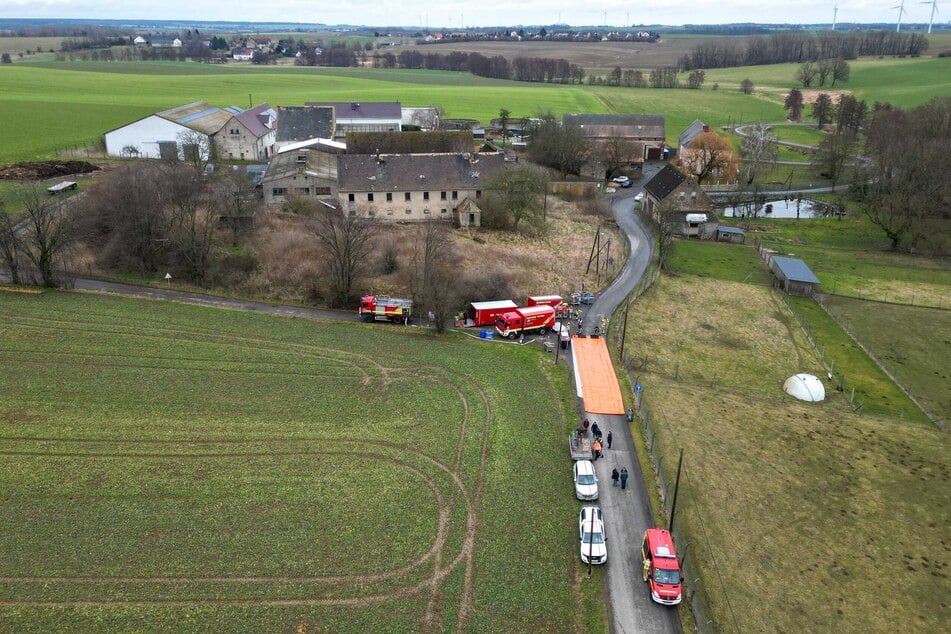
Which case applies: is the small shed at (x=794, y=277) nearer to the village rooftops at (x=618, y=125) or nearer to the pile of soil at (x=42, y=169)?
the village rooftops at (x=618, y=125)

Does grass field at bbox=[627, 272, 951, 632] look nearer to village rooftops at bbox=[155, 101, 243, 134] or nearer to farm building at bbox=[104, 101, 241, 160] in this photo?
farm building at bbox=[104, 101, 241, 160]

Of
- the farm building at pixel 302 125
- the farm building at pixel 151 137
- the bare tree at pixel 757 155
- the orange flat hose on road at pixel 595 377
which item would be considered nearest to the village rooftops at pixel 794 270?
the orange flat hose on road at pixel 595 377

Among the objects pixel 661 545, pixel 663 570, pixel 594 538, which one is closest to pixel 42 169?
pixel 594 538

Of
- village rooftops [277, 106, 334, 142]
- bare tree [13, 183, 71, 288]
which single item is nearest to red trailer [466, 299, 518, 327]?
bare tree [13, 183, 71, 288]

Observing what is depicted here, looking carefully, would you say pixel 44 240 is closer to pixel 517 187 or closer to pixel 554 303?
pixel 554 303

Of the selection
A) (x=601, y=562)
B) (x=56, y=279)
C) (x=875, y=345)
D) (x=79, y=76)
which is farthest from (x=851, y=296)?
(x=79, y=76)

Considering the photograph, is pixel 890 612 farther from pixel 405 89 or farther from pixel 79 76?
pixel 79 76
